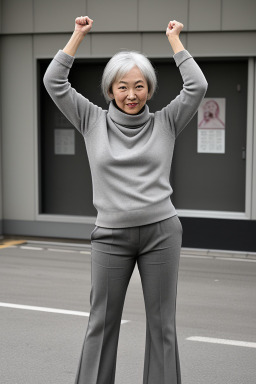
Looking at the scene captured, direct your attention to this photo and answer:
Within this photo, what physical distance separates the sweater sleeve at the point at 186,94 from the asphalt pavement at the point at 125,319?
2.10 m

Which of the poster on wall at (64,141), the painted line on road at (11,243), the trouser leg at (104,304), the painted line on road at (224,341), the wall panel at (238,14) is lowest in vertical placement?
the painted line on road at (11,243)

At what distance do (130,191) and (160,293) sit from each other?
1.69 ft

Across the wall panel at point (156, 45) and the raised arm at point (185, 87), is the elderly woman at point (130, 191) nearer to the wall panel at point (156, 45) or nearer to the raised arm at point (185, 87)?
the raised arm at point (185, 87)

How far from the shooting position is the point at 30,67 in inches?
442

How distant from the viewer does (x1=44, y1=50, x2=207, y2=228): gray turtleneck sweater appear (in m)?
3.38

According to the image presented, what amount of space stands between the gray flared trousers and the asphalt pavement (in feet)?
4.52

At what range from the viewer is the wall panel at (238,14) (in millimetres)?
10000

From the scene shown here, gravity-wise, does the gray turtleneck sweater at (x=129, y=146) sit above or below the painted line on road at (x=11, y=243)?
above

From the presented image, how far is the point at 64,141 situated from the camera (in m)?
11.6

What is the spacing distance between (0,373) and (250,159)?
6.04 meters

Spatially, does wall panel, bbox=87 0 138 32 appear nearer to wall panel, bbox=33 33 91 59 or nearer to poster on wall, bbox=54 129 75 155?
wall panel, bbox=33 33 91 59

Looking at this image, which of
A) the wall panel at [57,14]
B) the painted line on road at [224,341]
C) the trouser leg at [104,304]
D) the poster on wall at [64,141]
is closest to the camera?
the trouser leg at [104,304]

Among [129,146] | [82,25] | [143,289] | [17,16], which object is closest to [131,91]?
[129,146]

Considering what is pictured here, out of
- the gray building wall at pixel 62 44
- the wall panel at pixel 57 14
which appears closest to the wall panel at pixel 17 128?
the gray building wall at pixel 62 44
